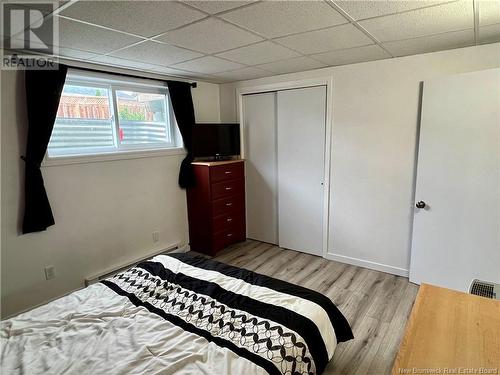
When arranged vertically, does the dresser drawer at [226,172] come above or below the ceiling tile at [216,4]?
below

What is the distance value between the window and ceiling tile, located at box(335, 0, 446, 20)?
241 cm

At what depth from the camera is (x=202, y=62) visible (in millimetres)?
2811

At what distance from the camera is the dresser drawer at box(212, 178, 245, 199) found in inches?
145

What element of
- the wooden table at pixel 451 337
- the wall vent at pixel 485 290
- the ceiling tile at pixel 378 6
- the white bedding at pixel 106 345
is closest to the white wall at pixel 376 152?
the ceiling tile at pixel 378 6

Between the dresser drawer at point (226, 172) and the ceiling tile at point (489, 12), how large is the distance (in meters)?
2.76

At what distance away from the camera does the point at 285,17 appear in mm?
1742

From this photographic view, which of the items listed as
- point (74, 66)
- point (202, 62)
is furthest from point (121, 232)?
point (202, 62)

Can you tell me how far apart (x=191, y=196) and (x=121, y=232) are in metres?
0.98

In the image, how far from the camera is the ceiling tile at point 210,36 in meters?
1.86

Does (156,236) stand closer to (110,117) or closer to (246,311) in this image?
(110,117)

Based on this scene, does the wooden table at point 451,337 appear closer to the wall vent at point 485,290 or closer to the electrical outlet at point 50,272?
the wall vent at point 485,290

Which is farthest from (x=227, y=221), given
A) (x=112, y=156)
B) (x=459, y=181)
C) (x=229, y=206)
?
(x=459, y=181)

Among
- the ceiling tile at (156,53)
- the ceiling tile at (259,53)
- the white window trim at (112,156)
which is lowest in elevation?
the white window trim at (112,156)

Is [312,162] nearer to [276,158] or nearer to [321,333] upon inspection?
[276,158]
